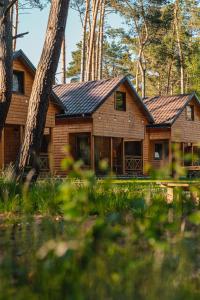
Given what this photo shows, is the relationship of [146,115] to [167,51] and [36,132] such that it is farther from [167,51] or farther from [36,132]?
[36,132]

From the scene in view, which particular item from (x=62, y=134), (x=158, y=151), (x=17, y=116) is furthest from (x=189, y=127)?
(x=17, y=116)

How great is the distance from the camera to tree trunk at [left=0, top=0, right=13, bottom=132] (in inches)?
447

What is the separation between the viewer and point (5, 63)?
1142 centimetres

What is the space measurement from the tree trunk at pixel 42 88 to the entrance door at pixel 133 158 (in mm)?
18331

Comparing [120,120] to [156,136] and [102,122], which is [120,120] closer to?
[102,122]

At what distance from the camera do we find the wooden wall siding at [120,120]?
26531 mm

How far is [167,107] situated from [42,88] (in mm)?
23290

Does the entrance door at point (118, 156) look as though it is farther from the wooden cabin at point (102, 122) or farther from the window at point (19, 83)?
the window at point (19, 83)

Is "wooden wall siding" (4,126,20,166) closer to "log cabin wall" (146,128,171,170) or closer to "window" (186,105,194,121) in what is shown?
"log cabin wall" (146,128,171,170)

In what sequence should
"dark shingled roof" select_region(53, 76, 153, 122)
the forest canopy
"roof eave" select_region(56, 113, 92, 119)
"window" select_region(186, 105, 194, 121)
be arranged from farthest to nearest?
the forest canopy
"window" select_region(186, 105, 194, 121)
"dark shingled roof" select_region(53, 76, 153, 122)
"roof eave" select_region(56, 113, 92, 119)

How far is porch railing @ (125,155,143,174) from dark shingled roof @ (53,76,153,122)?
9.29 ft

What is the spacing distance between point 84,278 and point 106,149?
28367mm

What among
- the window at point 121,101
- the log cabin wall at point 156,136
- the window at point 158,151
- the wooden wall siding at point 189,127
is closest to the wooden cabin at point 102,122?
the window at point 121,101

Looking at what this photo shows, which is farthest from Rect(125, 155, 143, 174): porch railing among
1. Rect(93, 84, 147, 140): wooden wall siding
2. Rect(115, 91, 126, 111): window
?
Rect(115, 91, 126, 111): window
